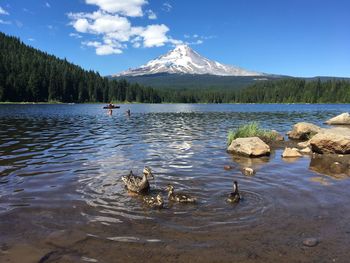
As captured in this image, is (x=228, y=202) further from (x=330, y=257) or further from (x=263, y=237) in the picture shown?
(x=330, y=257)

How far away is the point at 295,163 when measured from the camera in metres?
20.1

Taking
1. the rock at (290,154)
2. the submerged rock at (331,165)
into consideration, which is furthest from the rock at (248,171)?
the rock at (290,154)

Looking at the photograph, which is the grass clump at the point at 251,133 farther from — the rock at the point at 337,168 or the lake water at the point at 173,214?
Result: the rock at the point at 337,168

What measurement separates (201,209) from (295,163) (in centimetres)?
1032

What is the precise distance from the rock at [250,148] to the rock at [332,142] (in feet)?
11.3

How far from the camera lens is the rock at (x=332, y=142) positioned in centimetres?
2230

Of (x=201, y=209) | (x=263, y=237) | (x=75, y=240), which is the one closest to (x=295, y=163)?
(x=201, y=209)

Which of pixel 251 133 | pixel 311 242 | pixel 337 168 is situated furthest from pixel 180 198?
pixel 251 133

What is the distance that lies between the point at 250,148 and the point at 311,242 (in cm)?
1353

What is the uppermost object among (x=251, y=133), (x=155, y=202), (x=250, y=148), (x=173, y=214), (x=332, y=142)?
(x=332, y=142)

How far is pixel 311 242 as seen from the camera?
29.5 feet

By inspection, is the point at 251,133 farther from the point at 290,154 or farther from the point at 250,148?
the point at 290,154

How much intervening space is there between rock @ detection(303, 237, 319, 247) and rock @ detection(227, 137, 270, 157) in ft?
42.6

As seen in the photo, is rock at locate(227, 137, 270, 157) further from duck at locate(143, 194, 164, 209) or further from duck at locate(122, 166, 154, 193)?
duck at locate(143, 194, 164, 209)
